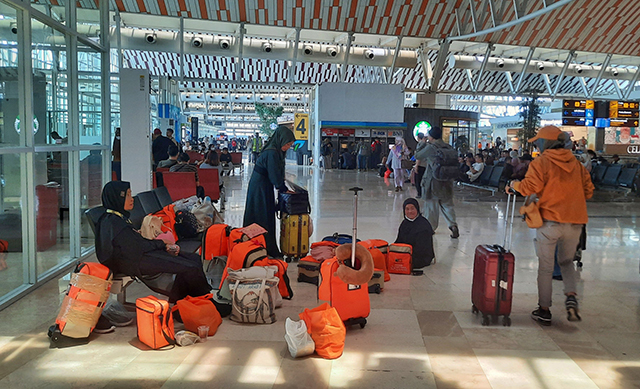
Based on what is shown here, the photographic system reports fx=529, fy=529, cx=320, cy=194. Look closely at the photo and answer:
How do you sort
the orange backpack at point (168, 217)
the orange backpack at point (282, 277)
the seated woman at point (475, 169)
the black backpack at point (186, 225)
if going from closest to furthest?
the orange backpack at point (282, 277)
the orange backpack at point (168, 217)
the black backpack at point (186, 225)
the seated woman at point (475, 169)

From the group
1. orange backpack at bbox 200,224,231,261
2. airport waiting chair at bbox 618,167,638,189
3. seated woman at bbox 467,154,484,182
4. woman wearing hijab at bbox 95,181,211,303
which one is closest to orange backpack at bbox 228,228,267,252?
orange backpack at bbox 200,224,231,261

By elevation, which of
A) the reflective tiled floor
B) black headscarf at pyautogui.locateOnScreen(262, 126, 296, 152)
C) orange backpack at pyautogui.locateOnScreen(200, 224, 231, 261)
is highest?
black headscarf at pyautogui.locateOnScreen(262, 126, 296, 152)

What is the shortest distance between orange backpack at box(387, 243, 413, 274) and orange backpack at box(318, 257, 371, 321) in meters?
1.72

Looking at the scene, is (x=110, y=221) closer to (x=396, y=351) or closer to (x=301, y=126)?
(x=396, y=351)

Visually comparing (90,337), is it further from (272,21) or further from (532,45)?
(532,45)

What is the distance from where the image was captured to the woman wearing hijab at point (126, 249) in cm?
389

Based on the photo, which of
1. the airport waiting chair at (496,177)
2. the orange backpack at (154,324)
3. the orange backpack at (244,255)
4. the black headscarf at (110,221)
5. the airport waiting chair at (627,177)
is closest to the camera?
the orange backpack at (154,324)

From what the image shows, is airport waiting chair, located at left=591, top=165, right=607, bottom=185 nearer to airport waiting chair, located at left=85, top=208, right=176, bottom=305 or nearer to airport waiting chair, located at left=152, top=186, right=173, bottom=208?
airport waiting chair, located at left=152, top=186, right=173, bottom=208

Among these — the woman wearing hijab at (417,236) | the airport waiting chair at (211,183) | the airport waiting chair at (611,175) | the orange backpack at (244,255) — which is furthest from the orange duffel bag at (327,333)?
the airport waiting chair at (611,175)

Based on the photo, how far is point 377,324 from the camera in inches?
158

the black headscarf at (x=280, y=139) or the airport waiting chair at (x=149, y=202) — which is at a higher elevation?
the black headscarf at (x=280, y=139)

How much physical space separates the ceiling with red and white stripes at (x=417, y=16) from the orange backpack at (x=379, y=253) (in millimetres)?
12001

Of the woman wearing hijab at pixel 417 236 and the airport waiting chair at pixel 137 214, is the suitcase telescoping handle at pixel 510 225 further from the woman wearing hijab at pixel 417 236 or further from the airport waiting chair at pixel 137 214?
the airport waiting chair at pixel 137 214

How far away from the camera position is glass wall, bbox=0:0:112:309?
4629 mm
